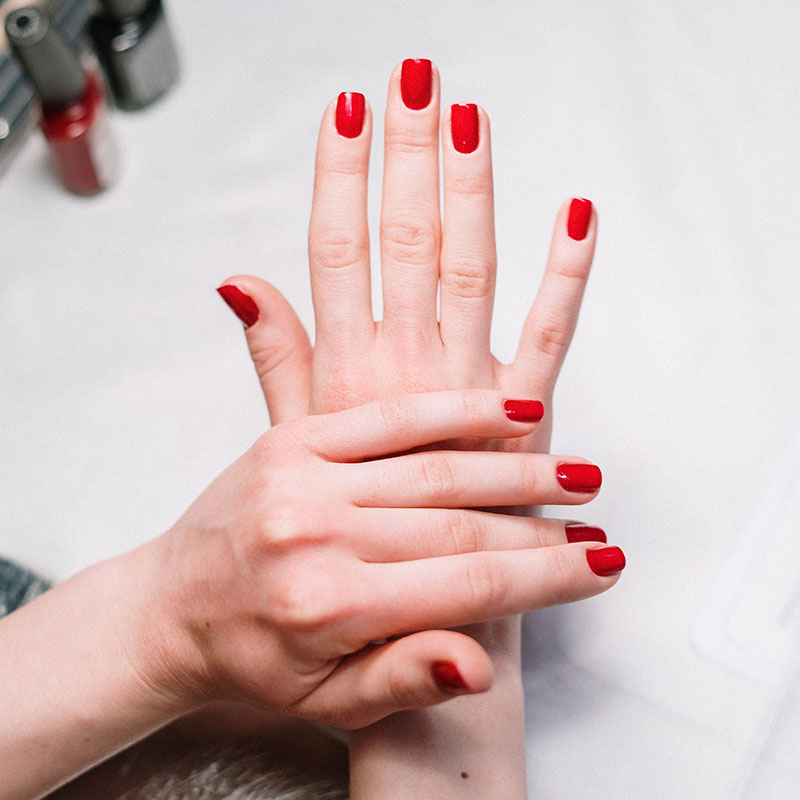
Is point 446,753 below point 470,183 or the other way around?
below

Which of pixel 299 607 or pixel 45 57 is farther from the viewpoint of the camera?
pixel 45 57

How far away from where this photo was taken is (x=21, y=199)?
922mm

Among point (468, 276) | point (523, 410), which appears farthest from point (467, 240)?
point (523, 410)

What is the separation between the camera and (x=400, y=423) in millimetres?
542

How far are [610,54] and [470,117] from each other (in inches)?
15.3

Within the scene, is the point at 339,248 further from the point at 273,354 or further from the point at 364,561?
the point at 364,561

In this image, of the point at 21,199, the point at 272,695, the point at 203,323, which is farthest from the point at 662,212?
the point at 21,199

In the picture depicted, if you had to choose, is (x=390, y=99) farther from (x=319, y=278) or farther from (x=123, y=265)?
(x=123, y=265)

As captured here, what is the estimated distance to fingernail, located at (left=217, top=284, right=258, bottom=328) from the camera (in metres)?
0.64

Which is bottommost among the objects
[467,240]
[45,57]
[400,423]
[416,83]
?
[400,423]

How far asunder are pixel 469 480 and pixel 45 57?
61cm

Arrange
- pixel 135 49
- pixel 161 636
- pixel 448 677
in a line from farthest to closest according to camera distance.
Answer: pixel 135 49 < pixel 161 636 < pixel 448 677

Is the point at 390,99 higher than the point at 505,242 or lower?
higher

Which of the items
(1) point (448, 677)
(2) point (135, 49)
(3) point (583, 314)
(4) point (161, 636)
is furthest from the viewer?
(2) point (135, 49)
